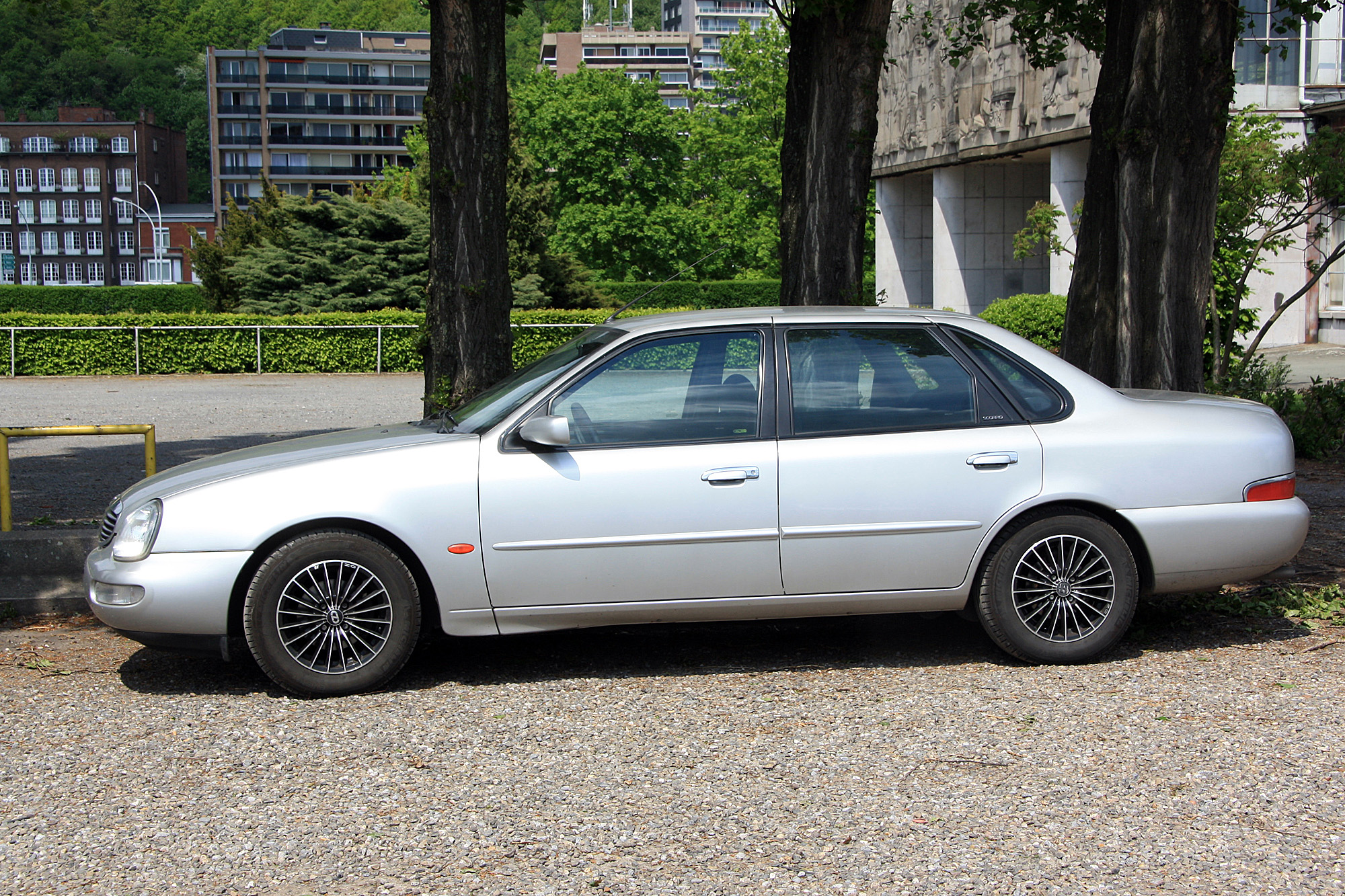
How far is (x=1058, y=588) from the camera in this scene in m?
5.90

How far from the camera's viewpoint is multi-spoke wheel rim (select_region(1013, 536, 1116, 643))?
5895 millimetres

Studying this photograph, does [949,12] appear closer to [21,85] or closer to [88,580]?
[88,580]

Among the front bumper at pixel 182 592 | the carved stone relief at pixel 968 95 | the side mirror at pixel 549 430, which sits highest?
the carved stone relief at pixel 968 95

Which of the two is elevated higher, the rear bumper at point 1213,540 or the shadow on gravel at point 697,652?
the rear bumper at point 1213,540

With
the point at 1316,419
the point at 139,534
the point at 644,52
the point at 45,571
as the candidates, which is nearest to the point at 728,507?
the point at 139,534

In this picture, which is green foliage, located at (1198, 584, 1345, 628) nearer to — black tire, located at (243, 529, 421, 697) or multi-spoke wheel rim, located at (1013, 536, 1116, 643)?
multi-spoke wheel rim, located at (1013, 536, 1116, 643)

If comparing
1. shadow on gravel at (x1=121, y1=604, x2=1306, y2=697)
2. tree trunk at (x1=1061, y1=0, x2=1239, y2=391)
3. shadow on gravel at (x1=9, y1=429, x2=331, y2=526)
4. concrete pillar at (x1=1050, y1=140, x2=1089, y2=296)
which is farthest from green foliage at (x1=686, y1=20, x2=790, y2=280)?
shadow on gravel at (x1=121, y1=604, x2=1306, y2=697)

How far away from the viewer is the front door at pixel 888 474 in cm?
575

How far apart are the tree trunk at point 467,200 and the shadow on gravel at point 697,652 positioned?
3339 mm

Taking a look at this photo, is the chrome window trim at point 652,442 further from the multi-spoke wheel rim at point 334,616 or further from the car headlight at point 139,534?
the car headlight at point 139,534

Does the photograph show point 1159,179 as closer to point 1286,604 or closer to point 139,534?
point 1286,604

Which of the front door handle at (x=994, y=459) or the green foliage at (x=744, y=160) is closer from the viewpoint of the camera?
the front door handle at (x=994, y=459)

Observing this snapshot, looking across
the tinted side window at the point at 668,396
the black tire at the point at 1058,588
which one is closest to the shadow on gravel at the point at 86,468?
the tinted side window at the point at 668,396

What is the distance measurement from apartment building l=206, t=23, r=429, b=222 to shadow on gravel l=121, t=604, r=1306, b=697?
5268 inches
